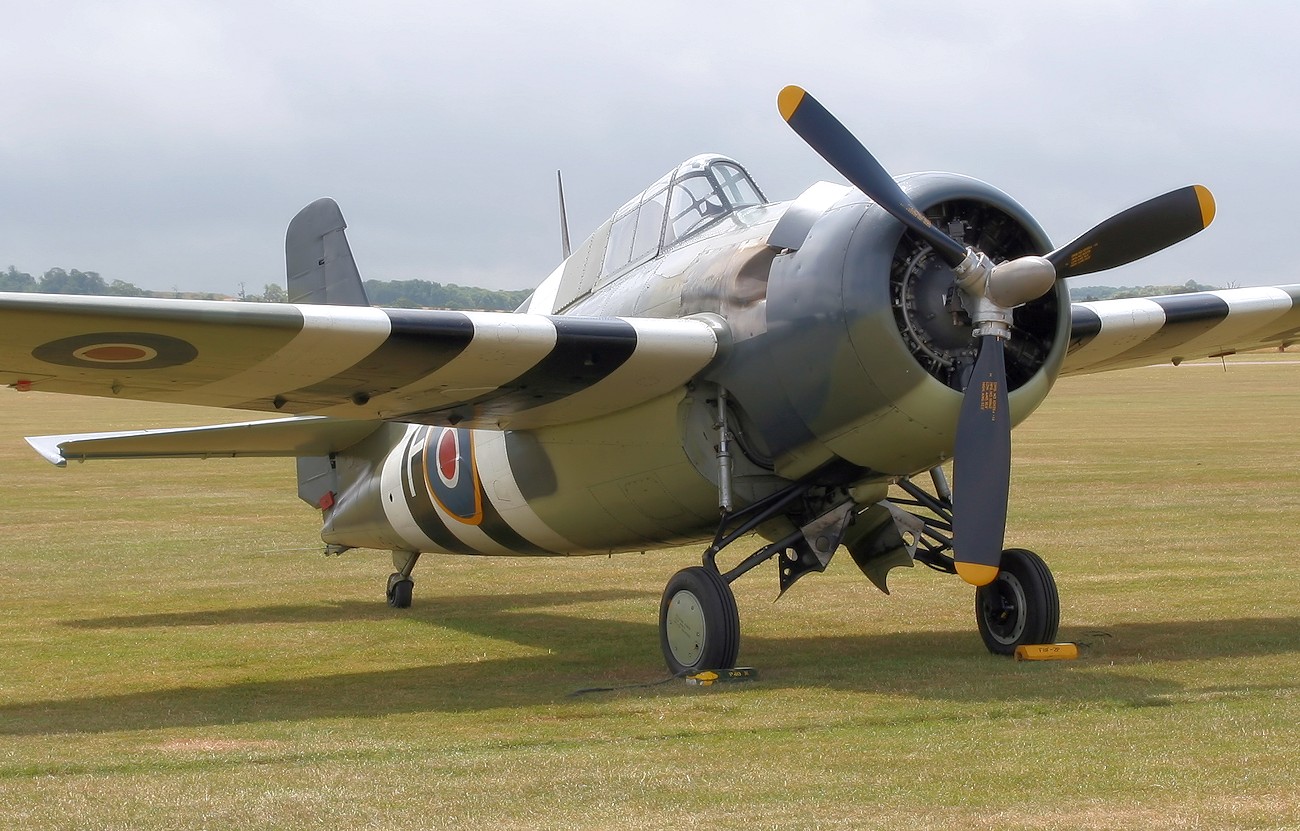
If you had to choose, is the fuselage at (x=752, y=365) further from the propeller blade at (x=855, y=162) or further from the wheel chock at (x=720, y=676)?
the wheel chock at (x=720, y=676)

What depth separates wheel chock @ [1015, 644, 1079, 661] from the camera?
8.92 m

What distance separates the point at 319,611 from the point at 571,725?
21.7 feet

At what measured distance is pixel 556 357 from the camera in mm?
8664

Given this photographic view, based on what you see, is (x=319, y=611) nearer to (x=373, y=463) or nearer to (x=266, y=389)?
(x=373, y=463)

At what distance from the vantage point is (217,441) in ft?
41.5

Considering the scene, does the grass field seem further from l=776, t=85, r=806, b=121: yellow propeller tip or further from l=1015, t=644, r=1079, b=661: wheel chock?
l=776, t=85, r=806, b=121: yellow propeller tip

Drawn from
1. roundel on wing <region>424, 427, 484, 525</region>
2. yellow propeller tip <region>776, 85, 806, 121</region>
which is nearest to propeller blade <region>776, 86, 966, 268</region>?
yellow propeller tip <region>776, 85, 806, 121</region>

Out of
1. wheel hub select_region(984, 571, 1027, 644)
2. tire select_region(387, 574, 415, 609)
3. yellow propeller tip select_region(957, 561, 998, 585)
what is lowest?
wheel hub select_region(984, 571, 1027, 644)

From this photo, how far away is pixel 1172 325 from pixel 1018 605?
2.95 meters

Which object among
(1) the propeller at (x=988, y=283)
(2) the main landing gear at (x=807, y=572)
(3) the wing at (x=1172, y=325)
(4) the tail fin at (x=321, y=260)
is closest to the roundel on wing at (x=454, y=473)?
(4) the tail fin at (x=321, y=260)

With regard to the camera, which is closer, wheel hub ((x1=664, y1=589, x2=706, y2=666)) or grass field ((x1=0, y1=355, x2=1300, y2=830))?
grass field ((x1=0, y1=355, x2=1300, y2=830))

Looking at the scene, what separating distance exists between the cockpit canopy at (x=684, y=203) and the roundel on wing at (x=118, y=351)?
11.0 feet

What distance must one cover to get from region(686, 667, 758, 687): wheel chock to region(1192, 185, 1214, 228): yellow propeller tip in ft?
12.3

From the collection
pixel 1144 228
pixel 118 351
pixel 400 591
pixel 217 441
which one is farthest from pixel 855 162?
pixel 400 591
